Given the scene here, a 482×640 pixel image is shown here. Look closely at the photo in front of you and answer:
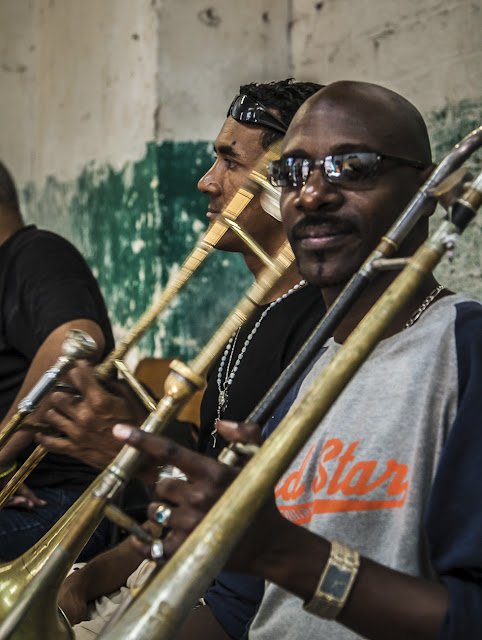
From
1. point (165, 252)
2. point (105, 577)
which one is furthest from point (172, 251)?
point (105, 577)

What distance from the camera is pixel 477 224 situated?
9.50 feet

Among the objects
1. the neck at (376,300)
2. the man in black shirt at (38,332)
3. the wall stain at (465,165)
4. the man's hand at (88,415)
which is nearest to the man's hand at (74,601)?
the man in black shirt at (38,332)

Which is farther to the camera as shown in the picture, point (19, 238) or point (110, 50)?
point (110, 50)

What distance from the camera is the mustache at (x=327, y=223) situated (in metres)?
1.27

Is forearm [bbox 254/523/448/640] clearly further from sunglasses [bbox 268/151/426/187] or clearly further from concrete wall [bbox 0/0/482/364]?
concrete wall [bbox 0/0/482/364]

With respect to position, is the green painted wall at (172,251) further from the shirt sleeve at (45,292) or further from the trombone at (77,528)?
the trombone at (77,528)

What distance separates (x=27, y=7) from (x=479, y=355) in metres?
5.17

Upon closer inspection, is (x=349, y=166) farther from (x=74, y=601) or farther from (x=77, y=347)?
(x=74, y=601)

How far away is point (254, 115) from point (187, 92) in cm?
187

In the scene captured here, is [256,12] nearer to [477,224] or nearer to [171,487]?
[477,224]

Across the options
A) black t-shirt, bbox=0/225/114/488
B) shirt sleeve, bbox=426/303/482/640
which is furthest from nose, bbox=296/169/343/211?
black t-shirt, bbox=0/225/114/488

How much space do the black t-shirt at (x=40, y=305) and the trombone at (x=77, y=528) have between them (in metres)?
0.89

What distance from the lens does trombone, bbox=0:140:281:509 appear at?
128cm

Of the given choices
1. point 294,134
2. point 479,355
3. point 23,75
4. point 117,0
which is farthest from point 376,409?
point 23,75
